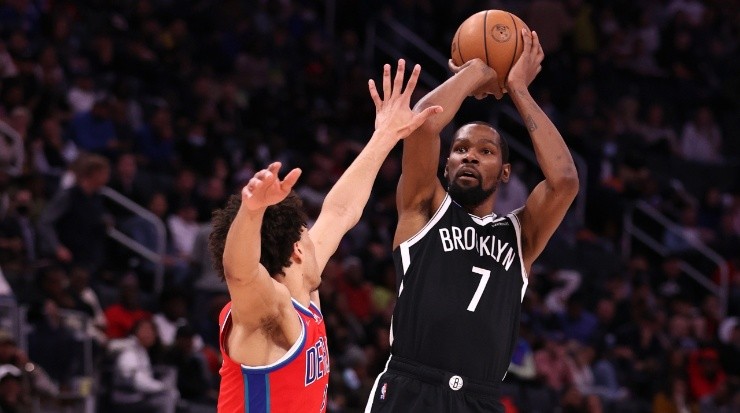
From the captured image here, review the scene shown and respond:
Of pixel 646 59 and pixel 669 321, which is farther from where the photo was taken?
pixel 646 59

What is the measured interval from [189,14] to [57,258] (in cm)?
629

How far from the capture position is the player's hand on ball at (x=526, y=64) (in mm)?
5844

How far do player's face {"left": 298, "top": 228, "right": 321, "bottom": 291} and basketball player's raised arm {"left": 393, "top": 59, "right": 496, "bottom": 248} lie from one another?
582 mm

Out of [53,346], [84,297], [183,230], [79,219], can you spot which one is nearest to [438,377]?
[53,346]

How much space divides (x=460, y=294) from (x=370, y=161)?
2.28 feet

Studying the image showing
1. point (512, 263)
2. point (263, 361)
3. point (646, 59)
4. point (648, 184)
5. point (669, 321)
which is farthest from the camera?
point (646, 59)

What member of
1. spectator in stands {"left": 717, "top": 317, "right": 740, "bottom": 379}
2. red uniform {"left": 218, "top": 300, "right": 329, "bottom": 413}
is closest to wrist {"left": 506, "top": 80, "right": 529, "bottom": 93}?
red uniform {"left": 218, "top": 300, "right": 329, "bottom": 413}

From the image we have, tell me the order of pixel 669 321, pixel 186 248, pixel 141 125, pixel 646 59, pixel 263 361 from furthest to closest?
pixel 646 59
pixel 669 321
pixel 141 125
pixel 186 248
pixel 263 361

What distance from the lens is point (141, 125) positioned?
45.0 feet

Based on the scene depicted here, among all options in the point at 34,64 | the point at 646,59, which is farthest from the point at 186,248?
the point at 646,59

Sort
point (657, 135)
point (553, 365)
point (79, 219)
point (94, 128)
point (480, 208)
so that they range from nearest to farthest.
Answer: point (480, 208) < point (79, 219) < point (94, 128) < point (553, 365) < point (657, 135)

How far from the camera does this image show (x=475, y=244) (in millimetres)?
5605

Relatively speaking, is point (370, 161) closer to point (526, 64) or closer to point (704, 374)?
point (526, 64)

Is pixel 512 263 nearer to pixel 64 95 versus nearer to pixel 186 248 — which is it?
pixel 186 248
